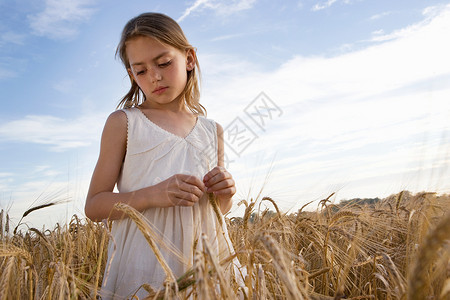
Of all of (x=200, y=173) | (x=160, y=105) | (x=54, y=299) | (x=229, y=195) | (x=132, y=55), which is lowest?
(x=54, y=299)

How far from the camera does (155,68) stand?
170 centimetres

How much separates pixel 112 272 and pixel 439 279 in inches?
46.0

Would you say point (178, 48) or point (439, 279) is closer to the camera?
point (439, 279)

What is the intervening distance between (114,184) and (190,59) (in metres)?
0.81

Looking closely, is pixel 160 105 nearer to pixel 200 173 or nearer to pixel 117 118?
pixel 117 118

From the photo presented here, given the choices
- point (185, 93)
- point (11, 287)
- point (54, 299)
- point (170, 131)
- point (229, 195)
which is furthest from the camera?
point (185, 93)

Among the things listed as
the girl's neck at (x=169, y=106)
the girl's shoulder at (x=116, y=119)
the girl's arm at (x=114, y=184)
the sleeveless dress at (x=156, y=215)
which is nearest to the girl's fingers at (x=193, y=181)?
the girl's arm at (x=114, y=184)

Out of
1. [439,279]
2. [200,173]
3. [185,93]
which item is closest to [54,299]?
[200,173]

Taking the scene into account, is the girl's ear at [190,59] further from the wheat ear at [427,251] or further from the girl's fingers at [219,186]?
the wheat ear at [427,251]

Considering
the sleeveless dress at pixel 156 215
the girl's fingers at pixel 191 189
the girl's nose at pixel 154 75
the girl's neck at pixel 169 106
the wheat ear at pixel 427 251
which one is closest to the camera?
the wheat ear at pixel 427 251

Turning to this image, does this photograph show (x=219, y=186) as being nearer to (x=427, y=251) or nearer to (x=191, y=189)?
(x=191, y=189)

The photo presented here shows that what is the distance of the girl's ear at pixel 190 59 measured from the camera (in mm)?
2049

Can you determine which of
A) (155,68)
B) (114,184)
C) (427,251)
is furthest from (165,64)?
(427,251)

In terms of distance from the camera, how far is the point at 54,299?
96 cm
